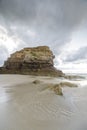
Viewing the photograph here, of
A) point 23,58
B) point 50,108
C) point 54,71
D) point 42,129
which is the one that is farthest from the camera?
point 23,58

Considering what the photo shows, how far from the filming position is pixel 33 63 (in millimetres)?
29484

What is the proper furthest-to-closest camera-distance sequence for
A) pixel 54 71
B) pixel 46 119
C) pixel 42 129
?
pixel 54 71
pixel 46 119
pixel 42 129

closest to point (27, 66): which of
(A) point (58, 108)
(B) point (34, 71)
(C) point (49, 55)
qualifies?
(B) point (34, 71)

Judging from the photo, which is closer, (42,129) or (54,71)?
(42,129)

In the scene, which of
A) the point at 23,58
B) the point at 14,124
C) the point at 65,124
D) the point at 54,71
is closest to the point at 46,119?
the point at 65,124

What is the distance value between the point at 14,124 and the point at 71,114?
181cm

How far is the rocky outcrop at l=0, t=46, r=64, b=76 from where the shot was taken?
28806 mm

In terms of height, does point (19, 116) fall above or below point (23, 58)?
below

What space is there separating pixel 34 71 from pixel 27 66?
1814mm

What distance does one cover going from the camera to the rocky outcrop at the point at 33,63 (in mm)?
28806

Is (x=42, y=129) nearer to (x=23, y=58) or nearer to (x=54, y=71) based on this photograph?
(x=54, y=71)

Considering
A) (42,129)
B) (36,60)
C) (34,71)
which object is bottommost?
(42,129)

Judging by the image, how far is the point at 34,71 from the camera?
95.1 ft

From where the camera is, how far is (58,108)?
4.85 meters
